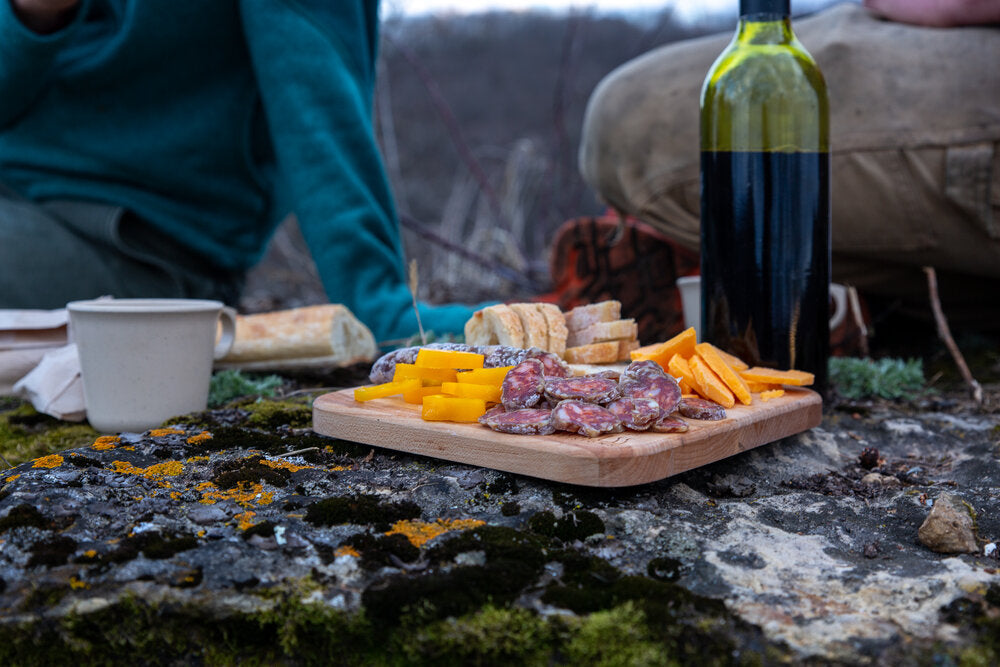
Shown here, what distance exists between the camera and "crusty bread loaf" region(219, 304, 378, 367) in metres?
2.02

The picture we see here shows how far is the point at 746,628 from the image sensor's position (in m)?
0.79

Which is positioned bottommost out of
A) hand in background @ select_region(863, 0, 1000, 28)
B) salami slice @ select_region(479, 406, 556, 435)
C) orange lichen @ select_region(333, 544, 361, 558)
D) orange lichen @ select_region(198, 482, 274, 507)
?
orange lichen @ select_region(333, 544, 361, 558)

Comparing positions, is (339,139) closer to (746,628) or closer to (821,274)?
(821,274)

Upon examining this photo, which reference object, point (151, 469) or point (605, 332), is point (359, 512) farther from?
point (605, 332)

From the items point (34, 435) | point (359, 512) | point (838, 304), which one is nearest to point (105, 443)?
point (34, 435)

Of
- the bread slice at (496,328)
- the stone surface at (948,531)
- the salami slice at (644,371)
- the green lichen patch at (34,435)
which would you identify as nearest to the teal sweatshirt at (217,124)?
the bread slice at (496,328)

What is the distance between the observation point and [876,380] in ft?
6.02

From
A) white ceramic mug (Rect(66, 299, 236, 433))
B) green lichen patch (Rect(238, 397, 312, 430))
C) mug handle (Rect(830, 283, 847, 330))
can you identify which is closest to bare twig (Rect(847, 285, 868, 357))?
mug handle (Rect(830, 283, 847, 330))

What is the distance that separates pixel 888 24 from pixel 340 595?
2154 mm

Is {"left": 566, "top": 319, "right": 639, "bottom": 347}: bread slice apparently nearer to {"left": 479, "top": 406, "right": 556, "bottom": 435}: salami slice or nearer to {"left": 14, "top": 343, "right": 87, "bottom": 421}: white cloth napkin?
{"left": 479, "top": 406, "right": 556, "bottom": 435}: salami slice

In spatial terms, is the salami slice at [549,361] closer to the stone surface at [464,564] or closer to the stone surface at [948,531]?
the stone surface at [464,564]

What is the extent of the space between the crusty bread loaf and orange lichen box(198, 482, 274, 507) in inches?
35.4

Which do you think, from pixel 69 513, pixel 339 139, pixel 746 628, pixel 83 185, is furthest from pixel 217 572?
pixel 83 185

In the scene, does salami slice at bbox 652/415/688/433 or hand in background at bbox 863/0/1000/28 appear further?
hand in background at bbox 863/0/1000/28
